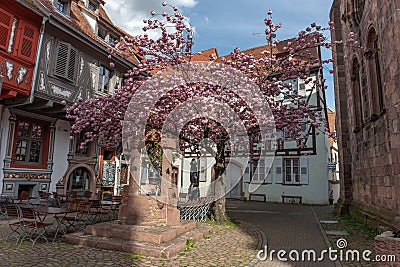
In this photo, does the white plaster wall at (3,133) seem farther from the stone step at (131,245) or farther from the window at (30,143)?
the stone step at (131,245)

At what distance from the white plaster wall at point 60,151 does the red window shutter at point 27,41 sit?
11.6 ft

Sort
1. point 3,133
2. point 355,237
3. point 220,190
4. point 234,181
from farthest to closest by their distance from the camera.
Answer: point 234,181, point 3,133, point 220,190, point 355,237

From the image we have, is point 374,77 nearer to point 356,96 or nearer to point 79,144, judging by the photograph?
point 356,96

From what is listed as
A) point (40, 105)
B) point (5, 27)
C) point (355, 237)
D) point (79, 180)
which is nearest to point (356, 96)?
point (355, 237)

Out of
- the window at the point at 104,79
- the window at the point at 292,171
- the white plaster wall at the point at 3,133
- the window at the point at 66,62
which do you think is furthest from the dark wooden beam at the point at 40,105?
the window at the point at 292,171

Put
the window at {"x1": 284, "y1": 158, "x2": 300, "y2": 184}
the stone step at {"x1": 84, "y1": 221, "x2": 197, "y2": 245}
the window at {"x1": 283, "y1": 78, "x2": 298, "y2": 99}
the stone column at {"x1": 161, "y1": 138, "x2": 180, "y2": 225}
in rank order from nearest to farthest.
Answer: the stone step at {"x1": 84, "y1": 221, "x2": 197, "y2": 245}, the stone column at {"x1": 161, "y1": 138, "x2": 180, "y2": 225}, the window at {"x1": 283, "y1": 78, "x2": 298, "y2": 99}, the window at {"x1": 284, "y1": 158, "x2": 300, "y2": 184}

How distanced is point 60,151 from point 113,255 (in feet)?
30.5

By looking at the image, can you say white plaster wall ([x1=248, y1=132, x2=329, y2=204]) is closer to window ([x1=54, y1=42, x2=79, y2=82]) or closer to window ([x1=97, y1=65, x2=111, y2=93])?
window ([x1=97, y1=65, x2=111, y2=93])

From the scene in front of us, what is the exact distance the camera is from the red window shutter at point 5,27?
9.89 meters

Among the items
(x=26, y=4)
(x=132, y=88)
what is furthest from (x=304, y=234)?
(x=26, y=4)

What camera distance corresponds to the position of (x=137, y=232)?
20.6ft

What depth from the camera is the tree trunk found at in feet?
32.3

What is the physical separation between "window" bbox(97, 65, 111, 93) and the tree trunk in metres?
7.84

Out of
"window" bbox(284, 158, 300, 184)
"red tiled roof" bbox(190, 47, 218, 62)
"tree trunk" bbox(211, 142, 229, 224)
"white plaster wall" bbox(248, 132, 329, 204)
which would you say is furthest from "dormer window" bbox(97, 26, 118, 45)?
"white plaster wall" bbox(248, 132, 329, 204)
